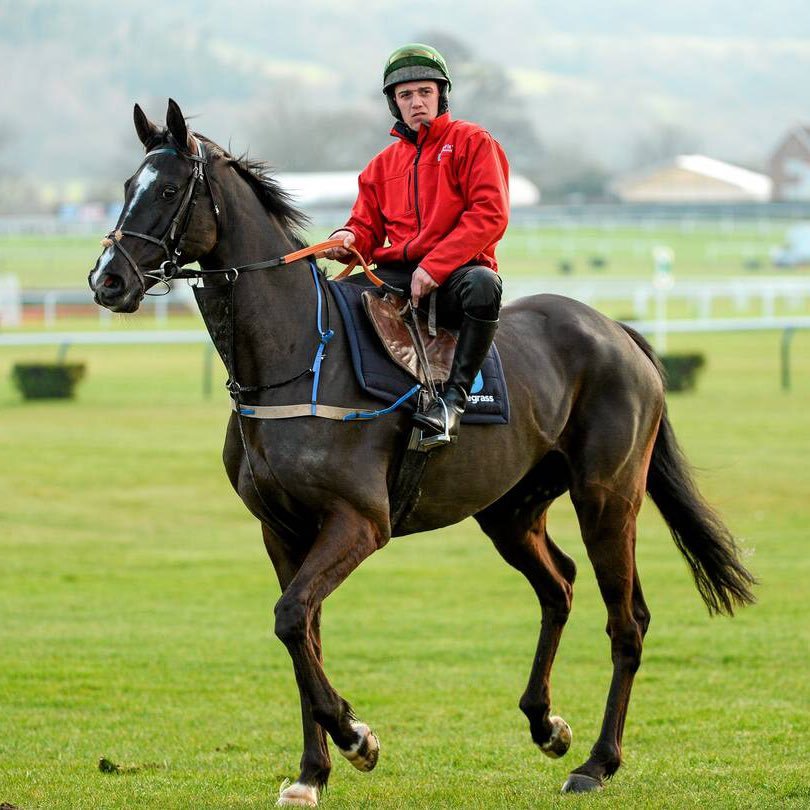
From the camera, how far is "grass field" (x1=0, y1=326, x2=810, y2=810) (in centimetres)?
572

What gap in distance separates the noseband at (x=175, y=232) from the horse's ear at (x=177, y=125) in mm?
34

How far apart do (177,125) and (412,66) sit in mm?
993

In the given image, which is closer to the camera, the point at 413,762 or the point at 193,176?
the point at 193,176

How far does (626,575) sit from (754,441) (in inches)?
522

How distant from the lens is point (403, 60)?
5.39 meters

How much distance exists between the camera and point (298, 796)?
17.2 feet

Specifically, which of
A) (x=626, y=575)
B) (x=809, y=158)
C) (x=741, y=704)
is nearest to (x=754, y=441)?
(x=741, y=704)

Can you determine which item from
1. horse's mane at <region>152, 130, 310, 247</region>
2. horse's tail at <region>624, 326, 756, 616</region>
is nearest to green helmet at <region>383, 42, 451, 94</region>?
horse's mane at <region>152, 130, 310, 247</region>

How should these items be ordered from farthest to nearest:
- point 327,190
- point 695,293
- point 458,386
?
point 327,190, point 695,293, point 458,386

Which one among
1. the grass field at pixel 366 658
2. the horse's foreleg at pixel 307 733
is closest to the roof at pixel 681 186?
the grass field at pixel 366 658

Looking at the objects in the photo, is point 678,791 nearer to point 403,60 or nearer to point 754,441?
point 403,60

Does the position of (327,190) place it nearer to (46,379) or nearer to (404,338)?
(46,379)

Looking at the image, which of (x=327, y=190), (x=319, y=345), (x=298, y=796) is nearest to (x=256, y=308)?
(x=319, y=345)

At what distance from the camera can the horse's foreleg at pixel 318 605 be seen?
4.82 m
